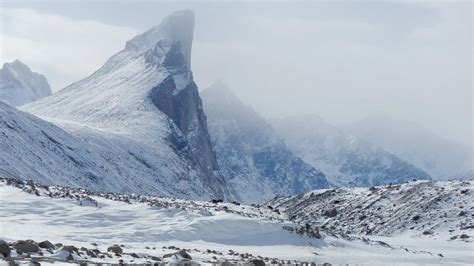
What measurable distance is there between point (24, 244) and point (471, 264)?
4422cm

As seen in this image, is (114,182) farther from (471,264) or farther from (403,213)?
(471,264)

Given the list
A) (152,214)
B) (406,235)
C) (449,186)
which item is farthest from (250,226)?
(449,186)

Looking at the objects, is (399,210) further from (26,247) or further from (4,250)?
(4,250)

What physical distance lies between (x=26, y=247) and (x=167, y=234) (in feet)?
79.3

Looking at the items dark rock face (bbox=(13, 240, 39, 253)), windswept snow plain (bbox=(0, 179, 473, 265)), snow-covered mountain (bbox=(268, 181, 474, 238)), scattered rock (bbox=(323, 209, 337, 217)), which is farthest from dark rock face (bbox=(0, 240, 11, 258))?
scattered rock (bbox=(323, 209, 337, 217))

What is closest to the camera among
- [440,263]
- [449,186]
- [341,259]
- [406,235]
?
[341,259]

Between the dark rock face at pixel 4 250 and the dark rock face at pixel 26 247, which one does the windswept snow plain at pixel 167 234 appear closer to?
the dark rock face at pixel 26 247

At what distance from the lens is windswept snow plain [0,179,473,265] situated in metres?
48.6

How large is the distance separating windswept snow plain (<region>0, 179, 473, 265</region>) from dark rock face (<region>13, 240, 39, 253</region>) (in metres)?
4.90

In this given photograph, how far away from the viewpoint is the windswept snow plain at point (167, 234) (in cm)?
4856

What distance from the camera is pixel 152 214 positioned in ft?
214

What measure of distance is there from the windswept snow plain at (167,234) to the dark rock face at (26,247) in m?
4.90

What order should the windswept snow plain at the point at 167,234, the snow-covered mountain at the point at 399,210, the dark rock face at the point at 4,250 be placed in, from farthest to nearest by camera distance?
1. the snow-covered mountain at the point at 399,210
2. the windswept snow plain at the point at 167,234
3. the dark rock face at the point at 4,250

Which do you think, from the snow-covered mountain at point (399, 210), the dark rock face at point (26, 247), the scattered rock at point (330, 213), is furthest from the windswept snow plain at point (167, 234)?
the scattered rock at point (330, 213)
